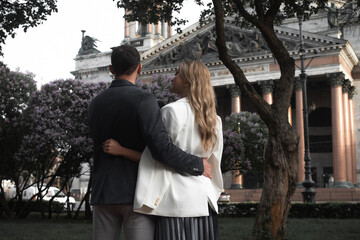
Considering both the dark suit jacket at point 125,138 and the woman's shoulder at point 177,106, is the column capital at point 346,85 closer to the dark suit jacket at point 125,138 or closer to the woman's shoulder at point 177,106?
the woman's shoulder at point 177,106

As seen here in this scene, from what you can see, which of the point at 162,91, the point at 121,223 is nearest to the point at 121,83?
the point at 121,223

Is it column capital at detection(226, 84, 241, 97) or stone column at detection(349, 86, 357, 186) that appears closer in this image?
stone column at detection(349, 86, 357, 186)

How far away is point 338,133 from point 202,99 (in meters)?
36.3

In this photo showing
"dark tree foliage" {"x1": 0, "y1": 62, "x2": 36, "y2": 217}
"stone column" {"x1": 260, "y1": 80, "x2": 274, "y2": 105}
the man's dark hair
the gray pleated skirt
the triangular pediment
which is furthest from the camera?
"stone column" {"x1": 260, "y1": 80, "x2": 274, "y2": 105}

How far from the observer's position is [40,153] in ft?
72.5

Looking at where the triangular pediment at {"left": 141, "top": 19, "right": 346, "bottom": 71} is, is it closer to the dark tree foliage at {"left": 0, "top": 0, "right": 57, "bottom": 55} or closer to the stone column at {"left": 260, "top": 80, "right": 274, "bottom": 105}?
the stone column at {"left": 260, "top": 80, "right": 274, "bottom": 105}

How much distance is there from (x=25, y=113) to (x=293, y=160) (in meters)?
18.3

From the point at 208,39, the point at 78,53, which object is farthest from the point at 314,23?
the point at 78,53

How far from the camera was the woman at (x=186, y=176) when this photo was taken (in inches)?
115

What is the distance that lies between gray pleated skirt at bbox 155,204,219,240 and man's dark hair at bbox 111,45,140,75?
1.04 m

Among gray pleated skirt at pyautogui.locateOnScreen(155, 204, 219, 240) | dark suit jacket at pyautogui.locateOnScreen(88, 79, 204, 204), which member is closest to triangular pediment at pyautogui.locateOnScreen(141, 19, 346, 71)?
dark suit jacket at pyautogui.locateOnScreen(88, 79, 204, 204)

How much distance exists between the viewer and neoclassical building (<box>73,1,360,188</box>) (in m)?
38.2

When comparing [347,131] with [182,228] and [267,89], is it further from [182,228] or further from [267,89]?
[182,228]

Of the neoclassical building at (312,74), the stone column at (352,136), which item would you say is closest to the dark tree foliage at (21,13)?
the neoclassical building at (312,74)
